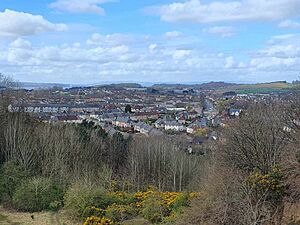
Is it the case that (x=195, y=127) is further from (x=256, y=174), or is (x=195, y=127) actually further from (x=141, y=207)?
(x=256, y=174)

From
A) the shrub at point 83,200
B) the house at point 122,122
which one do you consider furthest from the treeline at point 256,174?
the house at point 122,122

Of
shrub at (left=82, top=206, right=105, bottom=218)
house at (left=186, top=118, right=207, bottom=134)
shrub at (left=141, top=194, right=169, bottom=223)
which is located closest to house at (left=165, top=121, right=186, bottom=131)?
house at (left=186, top=118, right=207, bottom=134)

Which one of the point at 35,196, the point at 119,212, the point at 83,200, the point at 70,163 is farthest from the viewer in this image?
the point at 70,163

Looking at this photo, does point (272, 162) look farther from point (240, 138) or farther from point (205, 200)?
point (205, 200)

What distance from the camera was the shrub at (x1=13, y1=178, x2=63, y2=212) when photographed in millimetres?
20188

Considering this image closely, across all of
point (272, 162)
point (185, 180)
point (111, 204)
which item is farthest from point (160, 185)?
point (272, 162)

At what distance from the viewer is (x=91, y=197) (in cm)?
1833

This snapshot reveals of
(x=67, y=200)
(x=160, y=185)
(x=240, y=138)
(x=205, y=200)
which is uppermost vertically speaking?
(x=240, y=138)

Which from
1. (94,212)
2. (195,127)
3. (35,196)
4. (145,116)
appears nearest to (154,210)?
(94,212)

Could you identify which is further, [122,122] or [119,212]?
[122,122]

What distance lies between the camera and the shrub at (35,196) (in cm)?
2019

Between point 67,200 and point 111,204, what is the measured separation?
6.47ft

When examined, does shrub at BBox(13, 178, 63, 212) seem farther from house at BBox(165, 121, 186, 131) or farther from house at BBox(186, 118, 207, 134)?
house at BBox(165, 121, 186, 131)

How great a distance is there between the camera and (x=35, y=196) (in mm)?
20359
